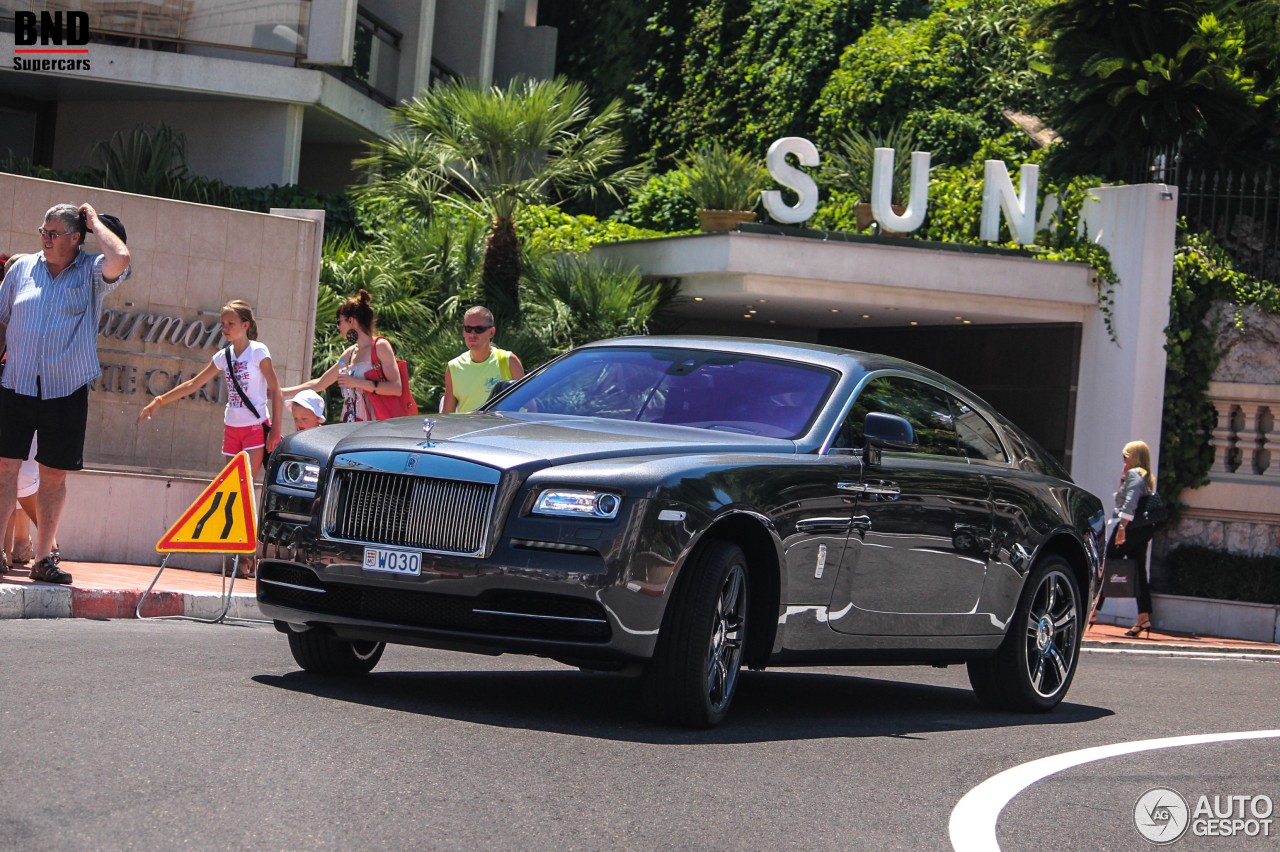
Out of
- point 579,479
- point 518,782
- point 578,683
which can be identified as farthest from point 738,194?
point 518,782

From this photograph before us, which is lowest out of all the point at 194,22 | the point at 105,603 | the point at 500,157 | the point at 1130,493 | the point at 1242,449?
the point at 105,603

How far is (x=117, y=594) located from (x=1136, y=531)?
406 inches

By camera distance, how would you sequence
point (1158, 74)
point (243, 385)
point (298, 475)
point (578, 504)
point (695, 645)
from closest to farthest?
point (578, 504), point (695, 645), point (298, 475), point (243, 385), point (1158, 74)

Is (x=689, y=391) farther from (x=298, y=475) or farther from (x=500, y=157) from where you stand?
(x=500, y=157)

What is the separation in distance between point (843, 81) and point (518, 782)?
81.9 ft

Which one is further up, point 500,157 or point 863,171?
point 863,171

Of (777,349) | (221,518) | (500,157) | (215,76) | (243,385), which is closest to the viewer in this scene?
(777,349)

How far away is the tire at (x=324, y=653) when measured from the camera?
297 inches

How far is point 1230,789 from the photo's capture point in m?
6.69

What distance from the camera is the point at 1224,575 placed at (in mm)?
20266

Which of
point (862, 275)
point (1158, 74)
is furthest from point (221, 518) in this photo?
point (1158, 74)

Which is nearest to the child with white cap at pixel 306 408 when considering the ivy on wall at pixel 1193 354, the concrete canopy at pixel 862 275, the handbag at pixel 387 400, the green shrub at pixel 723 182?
the handbag at pixel 387 400

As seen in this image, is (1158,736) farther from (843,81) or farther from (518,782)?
(843,81)

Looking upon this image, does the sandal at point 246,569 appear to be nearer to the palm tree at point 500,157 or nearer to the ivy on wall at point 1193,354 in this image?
the palm tree at point 500,157
